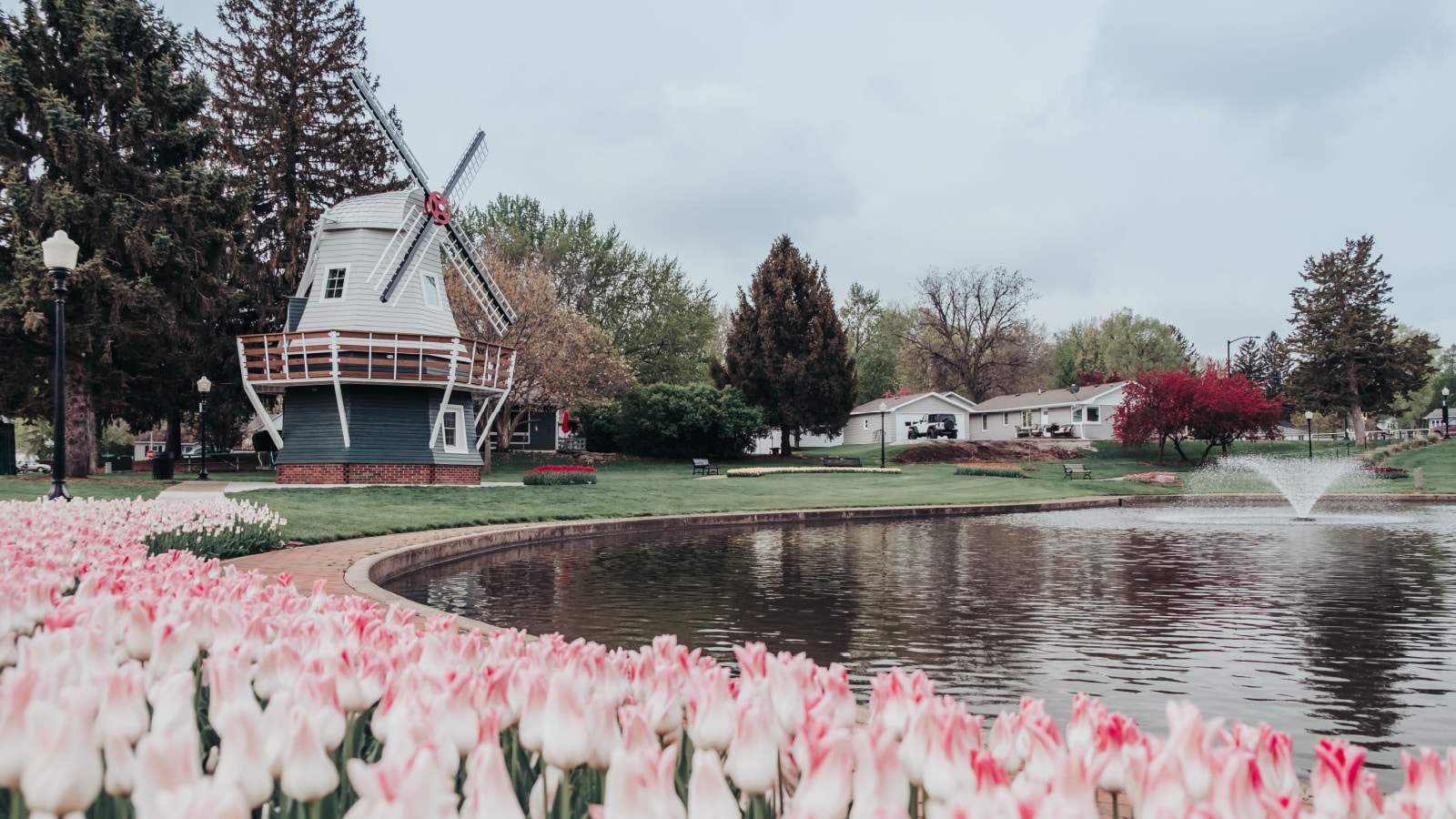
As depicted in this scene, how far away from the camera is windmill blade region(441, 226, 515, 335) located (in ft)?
113

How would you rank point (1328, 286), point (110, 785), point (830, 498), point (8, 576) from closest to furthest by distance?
point (110, 785), point (8, 576), point (830, 498), point (1328, 286)

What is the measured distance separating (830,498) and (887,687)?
25.3m

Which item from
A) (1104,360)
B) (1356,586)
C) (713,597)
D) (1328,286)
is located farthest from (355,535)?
(1104,360)

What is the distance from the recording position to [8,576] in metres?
4.30

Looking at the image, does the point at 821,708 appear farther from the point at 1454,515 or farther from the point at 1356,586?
the point at 1454,515

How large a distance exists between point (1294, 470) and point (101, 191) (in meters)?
45.8

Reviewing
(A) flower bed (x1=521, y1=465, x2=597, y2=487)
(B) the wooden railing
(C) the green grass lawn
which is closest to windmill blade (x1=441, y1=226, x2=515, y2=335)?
(B) the wooden railing

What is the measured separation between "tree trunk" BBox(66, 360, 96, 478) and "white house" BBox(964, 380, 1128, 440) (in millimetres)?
52772

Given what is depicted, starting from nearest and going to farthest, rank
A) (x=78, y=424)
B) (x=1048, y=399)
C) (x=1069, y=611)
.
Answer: (x=1069, y=611) < (x=78, y=424) < (x=1048, y=399)

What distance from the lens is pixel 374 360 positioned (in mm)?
28922

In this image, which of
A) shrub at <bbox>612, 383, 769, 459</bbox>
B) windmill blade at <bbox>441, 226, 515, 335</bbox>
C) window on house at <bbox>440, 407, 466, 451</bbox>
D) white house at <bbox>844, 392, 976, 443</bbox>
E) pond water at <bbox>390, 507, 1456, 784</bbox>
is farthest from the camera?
white house at <bbox>844, 392, 976, 443</bbox>

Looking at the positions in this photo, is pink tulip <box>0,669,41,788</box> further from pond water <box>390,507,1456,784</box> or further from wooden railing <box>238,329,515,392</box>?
wooden railing <box>238,329,515,392</box>

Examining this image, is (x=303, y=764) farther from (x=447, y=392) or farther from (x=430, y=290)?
(x=430, y=290)

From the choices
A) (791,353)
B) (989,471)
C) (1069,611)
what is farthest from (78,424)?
(791,353)
